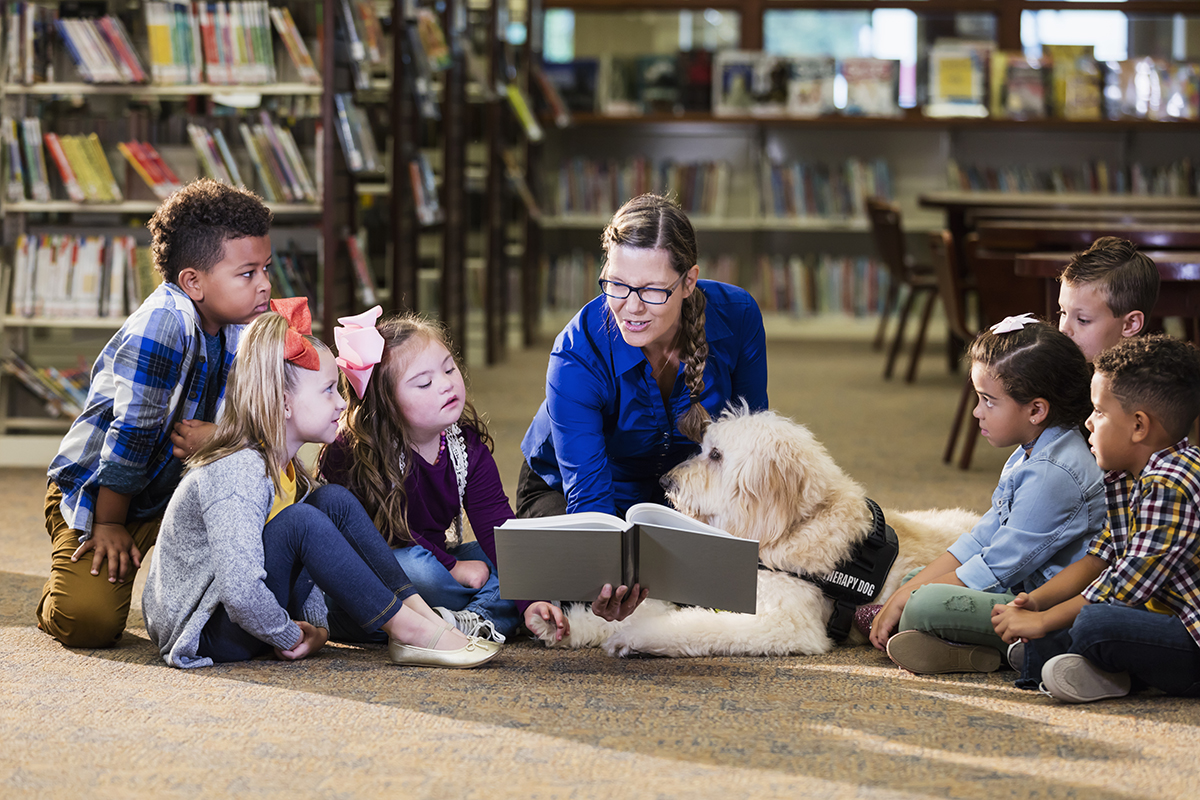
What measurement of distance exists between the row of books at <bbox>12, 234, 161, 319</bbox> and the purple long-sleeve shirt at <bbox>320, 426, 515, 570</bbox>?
79.9 inches

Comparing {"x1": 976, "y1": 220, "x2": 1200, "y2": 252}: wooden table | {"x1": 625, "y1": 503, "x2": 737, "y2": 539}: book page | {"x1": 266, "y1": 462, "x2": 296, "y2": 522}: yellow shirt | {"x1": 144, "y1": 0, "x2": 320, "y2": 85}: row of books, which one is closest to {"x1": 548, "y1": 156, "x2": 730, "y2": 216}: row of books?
{"x1": 976, "y1": 220, "x2": 1200, "y2": 252}: wooden table

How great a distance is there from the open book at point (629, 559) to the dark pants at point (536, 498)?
0.47 meters

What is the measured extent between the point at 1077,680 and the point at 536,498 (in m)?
1.11

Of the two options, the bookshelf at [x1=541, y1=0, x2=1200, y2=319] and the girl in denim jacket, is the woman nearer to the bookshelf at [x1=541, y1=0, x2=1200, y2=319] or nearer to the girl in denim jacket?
the girl in denim jacket

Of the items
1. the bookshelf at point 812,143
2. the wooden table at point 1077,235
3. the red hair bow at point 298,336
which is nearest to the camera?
the red hair bow at point 298,336

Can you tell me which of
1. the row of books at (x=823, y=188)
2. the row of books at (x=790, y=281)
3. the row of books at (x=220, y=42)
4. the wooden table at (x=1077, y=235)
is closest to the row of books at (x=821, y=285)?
the row of books at (x=790, y=281)

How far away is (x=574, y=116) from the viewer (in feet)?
26.5

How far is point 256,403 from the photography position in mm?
2045

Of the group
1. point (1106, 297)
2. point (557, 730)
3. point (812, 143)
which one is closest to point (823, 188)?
point (812, 143)

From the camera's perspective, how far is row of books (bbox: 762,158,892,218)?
26.4 ft

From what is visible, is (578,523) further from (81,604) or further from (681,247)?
(81,604)

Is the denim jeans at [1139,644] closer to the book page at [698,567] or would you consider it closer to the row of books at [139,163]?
the book page at [698,567]

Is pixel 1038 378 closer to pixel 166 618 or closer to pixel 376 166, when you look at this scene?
pixel 166 618

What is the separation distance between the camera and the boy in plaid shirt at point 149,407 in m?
2.21
